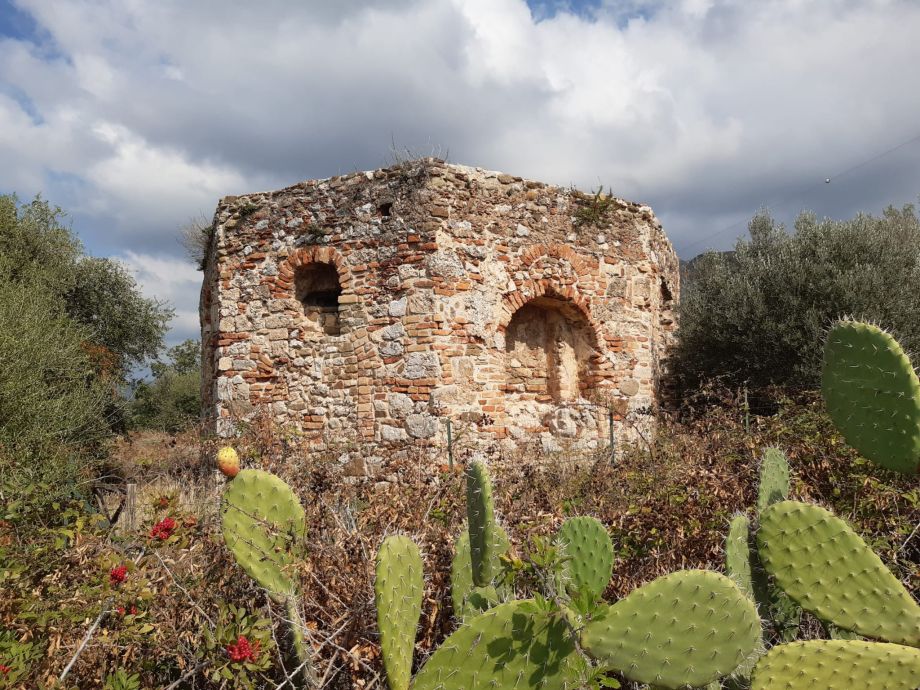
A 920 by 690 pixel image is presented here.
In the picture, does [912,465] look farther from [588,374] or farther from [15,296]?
[15,296]

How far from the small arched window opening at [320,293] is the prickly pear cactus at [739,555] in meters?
5.35

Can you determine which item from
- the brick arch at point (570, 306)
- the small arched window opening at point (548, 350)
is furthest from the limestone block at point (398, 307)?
the small arched window opening at point (548, 350)

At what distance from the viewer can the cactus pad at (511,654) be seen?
1658 mm

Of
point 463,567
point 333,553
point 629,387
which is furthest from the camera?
point 629,387

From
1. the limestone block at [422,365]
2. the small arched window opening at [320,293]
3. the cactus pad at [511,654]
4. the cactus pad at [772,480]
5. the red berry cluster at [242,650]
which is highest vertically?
the small arched window opening at [320,293]

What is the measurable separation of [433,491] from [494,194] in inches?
153

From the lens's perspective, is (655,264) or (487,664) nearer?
(487,664)

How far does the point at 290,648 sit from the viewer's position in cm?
235

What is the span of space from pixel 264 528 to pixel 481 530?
3.04 ft

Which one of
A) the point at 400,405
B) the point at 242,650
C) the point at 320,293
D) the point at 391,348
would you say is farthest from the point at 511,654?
the point at 320,293

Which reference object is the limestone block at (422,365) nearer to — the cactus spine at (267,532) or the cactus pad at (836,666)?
the cactus spine at (267,532)

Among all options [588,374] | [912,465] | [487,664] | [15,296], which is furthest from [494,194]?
[15,296]

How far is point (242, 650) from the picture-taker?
2.11 metres

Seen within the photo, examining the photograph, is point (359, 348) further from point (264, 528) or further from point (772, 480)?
point (772, 480)
